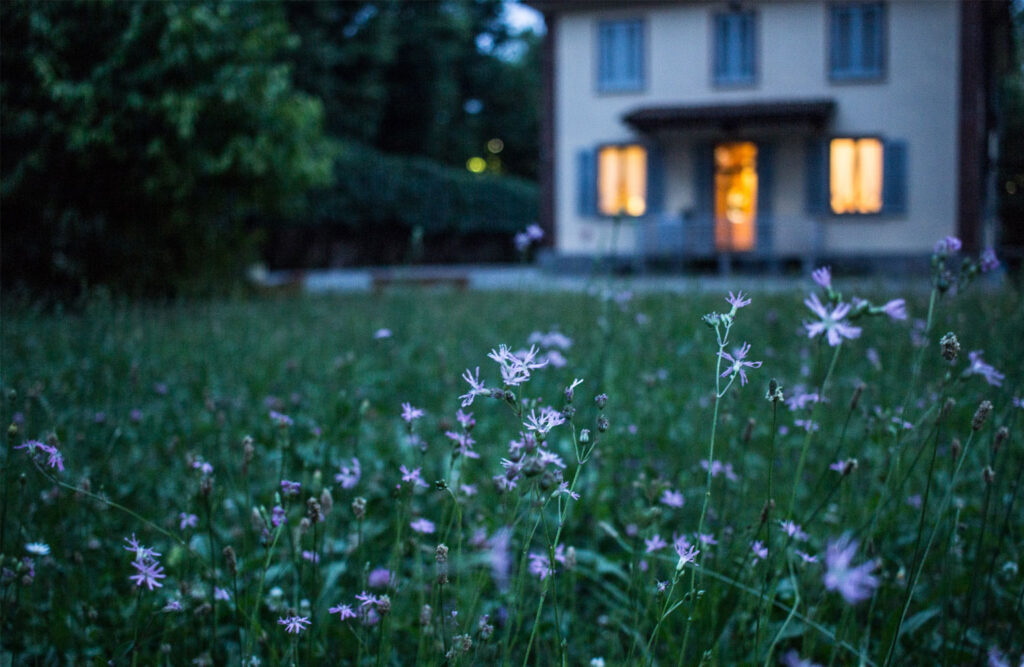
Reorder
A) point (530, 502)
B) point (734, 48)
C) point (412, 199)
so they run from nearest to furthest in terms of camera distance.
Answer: point (530, 502) → point (734, 48) → point (412, 199)

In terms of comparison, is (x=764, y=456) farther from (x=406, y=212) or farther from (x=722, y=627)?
(x=406, y=212)

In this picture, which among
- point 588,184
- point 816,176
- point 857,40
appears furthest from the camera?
point 588,184

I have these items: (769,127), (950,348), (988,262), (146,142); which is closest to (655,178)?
(769,127)

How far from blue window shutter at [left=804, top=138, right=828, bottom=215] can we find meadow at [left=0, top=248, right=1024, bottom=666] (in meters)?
10.2

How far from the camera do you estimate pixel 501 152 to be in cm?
3084

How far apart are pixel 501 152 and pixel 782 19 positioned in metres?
17.1

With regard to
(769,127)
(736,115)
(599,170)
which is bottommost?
(599,170)

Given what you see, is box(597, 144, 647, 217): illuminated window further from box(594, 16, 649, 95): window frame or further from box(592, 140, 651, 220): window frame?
box(594, 16, 649, 95): window frame

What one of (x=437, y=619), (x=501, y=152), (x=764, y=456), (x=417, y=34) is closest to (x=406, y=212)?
(x=417, y=34)

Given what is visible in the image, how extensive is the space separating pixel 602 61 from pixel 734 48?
224 cm

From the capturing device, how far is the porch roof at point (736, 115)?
1398 centimetres

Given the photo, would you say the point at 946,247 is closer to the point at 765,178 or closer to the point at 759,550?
the point at 759,550

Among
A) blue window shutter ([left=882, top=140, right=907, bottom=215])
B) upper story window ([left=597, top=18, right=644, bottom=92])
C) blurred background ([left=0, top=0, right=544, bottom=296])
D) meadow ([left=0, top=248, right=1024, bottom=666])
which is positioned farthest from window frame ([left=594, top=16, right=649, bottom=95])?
meadow ([left=0, top=248, right=1024, bottom=666])

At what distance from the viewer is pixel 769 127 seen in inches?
568
